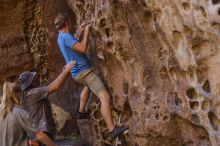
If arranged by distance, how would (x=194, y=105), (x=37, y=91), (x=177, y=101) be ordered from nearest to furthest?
(x=194, y=105) < (x=177, y=101) < (x=37, y=91)

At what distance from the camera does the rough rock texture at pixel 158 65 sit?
502 centimetres

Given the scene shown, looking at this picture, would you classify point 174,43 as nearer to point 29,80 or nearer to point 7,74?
point 29,80

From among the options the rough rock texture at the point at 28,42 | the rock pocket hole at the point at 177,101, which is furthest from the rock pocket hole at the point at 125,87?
the rough rock texture at the point at 28,42

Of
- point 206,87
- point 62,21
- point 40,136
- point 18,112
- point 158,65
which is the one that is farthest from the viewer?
point 62,21

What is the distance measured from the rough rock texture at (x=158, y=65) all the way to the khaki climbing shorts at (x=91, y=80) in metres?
0.21

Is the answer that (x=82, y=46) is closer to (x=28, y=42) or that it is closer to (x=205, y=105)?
(x=205, y=105)

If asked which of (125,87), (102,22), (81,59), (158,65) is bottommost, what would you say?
(125,87)

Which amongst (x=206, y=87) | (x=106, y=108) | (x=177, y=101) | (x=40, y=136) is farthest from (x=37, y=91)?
(x=206, y=87)

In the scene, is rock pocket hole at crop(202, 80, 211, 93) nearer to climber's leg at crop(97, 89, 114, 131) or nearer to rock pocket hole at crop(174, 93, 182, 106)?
rock pocket hole at crop(174, 93, 182, 106)

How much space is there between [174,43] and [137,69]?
2.94 ft

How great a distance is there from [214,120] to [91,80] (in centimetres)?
192

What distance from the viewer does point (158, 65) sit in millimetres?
5730

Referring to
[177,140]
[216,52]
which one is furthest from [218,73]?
[177,140]

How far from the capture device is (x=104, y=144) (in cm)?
680
